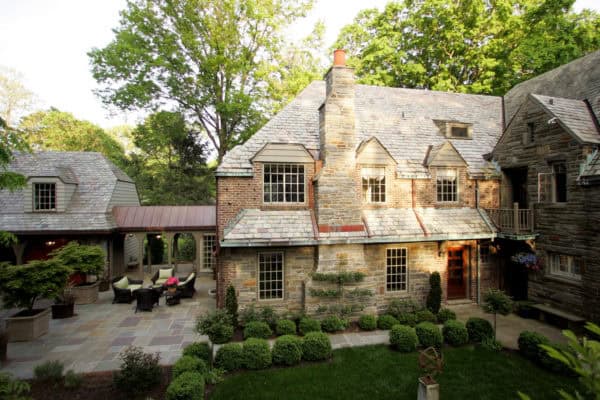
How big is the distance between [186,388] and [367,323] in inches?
261

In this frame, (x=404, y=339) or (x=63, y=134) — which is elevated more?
(x=63, y=134)

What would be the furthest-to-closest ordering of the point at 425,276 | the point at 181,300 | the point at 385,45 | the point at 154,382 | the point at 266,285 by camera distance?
the point at 385,45
the point at 181,300
the point at 425,276
the point at 266,285
the point at 154,382

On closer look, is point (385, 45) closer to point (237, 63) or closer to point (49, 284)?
point (237, 63)

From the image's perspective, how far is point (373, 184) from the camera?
505 inches

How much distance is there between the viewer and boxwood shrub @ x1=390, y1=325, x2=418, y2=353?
30.6 ft

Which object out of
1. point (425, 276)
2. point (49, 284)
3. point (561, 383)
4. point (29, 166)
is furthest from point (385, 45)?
point (29, 166)

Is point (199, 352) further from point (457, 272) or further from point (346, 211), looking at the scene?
point (457, 272)

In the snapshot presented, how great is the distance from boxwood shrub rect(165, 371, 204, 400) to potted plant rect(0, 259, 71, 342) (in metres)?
6.34

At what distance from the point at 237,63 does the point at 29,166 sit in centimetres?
1400

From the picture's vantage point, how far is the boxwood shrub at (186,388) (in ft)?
20.8

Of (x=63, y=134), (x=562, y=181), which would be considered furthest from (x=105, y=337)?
(x=63, y=134)

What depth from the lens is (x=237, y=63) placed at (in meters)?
21.0

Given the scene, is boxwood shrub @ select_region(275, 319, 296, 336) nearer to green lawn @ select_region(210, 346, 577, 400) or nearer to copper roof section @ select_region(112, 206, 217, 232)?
green lawn @ select_region(210, 346, 577, 400)

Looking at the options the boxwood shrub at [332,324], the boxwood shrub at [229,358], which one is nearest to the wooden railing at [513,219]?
the boxwood shrub at [332,324]
